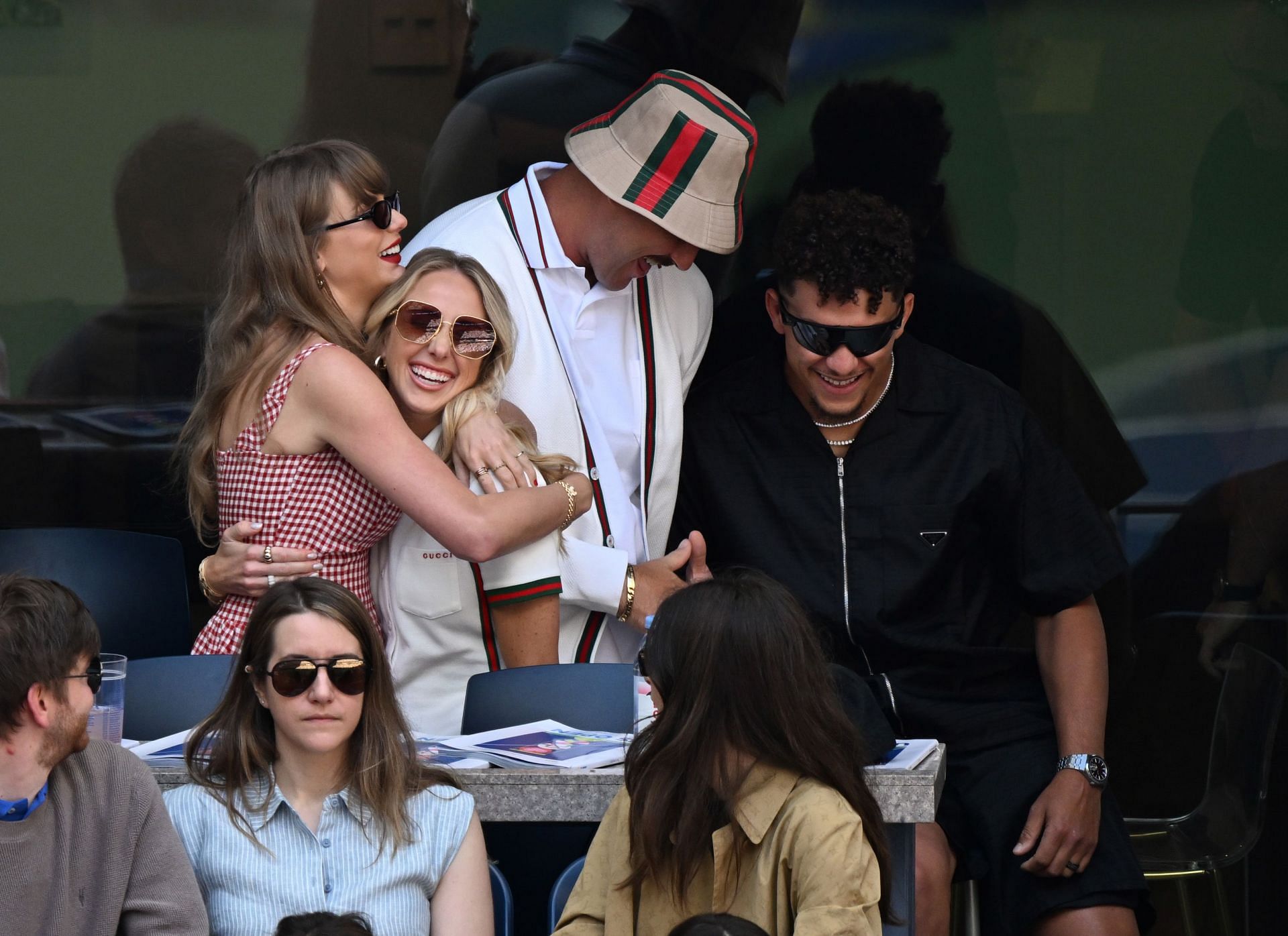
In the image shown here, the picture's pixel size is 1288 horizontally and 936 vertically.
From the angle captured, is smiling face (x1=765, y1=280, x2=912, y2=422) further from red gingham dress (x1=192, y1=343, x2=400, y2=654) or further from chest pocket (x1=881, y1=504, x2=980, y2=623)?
red gingham dress (x1=192, y1=343, x2=400, y2=654)

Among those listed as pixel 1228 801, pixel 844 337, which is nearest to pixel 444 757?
pixel 844 337

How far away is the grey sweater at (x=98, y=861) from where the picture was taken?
2.22 meters

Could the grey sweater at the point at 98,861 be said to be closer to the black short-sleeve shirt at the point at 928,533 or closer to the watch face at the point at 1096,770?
the black short-sleeve shirt at the point at 928,533

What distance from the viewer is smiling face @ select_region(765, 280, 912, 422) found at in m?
3.35

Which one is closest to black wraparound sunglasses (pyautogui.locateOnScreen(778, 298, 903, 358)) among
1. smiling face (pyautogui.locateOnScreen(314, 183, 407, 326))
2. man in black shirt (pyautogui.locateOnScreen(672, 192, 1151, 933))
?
man in black shirt (pyautogui.locateOnScreen(672, 192, 1151, 933))

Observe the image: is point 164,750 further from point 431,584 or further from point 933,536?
point 933,536

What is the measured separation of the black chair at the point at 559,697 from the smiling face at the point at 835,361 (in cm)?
71

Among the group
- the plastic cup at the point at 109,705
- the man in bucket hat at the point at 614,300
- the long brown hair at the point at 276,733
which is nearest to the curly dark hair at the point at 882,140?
the man in bucket hat at the point at 614,300

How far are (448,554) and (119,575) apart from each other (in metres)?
0.77

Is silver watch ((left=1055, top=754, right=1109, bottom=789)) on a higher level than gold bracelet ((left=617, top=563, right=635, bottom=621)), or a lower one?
lower

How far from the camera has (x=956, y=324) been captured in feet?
13.7

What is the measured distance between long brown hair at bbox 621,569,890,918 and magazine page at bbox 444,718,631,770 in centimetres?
23

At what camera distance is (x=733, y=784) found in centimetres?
235

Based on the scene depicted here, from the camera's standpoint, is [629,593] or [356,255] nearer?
[356,255]
